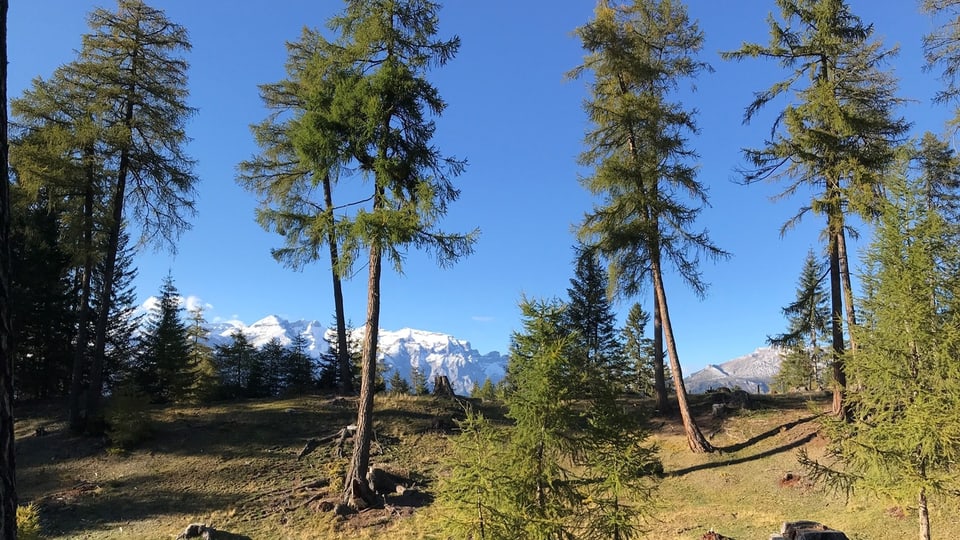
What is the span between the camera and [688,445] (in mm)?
15508

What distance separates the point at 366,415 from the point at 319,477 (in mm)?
2786

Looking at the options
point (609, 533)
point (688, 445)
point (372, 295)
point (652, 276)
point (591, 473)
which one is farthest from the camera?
point (652, 276)

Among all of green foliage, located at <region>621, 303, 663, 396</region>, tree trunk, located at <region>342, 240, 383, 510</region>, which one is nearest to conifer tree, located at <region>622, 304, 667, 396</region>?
green foliage, located at <region>621, 303, 663, 396</region>

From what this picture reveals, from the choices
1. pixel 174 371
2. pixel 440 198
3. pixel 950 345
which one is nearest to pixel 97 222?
pixel 174 371

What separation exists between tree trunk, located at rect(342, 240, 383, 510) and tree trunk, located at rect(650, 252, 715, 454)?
9.22 m

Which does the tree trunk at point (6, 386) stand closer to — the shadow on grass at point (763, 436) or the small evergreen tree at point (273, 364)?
the shadow on grass at point (763, 436)

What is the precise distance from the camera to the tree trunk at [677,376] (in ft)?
49.6

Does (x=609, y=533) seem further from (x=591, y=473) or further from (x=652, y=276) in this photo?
(x=652, y=276)

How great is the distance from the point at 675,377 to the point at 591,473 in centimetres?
980

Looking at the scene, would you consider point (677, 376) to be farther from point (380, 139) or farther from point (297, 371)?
point (297, 371)

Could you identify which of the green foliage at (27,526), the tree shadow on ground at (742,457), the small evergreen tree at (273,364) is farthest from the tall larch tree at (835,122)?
the small evergreen tree at (273,364)

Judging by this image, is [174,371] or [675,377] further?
[174,371]

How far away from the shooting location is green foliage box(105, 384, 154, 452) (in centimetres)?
1495

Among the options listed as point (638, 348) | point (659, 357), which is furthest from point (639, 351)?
point (659, 357)
